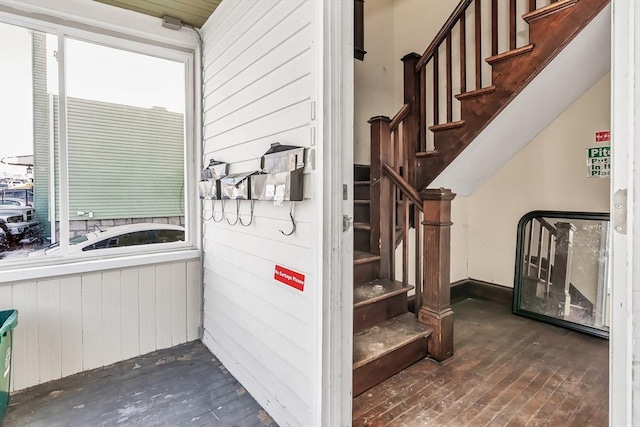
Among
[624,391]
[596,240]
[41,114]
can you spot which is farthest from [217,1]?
[596,240]

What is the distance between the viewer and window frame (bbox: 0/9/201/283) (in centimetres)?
220

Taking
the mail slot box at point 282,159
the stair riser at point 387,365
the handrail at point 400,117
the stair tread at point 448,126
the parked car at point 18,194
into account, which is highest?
the handrail at point 400,117

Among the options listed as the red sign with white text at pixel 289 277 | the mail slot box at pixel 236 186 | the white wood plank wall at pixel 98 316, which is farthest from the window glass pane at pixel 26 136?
the red sign with white text at pixel 289 277

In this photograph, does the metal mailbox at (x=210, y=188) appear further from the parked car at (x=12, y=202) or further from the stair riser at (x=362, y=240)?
the stair riser at (x=362, y=240)

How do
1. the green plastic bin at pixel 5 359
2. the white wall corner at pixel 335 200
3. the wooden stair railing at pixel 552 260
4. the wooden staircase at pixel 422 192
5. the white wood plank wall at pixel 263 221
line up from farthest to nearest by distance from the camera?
the wooden stair railing at pixel 552 260, the wooden staircase at pixel 422 192, the green plastic bin at pixel 5 359, the white wood plank wall at pixel 263 221, the white wall corner at pixel 335 200

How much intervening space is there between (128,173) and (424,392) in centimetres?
265

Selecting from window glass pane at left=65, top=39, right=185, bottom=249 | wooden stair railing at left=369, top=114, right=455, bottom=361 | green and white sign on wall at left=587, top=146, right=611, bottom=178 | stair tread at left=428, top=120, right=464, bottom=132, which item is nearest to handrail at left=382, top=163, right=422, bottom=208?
wooden stair railing at left=369, top=114, right=455, bottom=361

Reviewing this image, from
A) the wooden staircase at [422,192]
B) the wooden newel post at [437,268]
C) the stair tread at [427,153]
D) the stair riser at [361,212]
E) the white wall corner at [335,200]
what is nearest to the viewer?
the white wall corner at [335,200]

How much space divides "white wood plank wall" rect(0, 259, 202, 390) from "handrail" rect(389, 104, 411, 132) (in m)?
2.06

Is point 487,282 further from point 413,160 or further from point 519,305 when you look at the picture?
point 413,160

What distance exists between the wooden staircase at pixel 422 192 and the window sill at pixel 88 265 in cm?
148

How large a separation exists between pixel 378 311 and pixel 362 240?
696 millimetres

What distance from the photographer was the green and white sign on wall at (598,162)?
271 cm

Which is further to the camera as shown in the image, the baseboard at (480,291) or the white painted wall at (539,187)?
the baseboard at (480,291)
